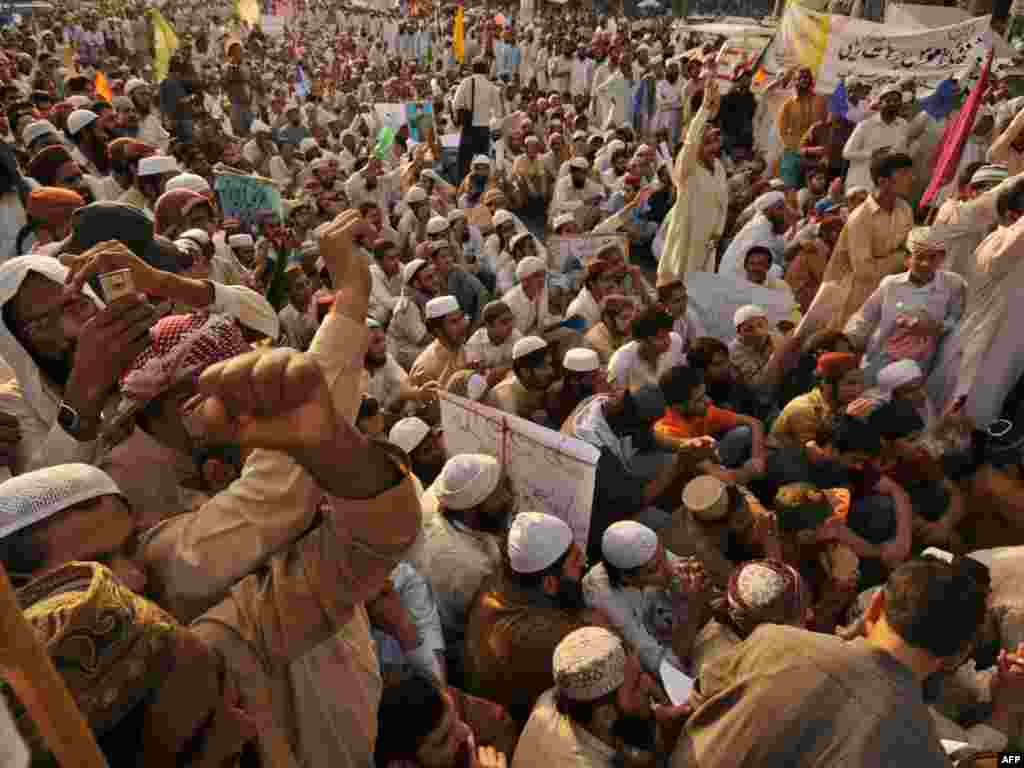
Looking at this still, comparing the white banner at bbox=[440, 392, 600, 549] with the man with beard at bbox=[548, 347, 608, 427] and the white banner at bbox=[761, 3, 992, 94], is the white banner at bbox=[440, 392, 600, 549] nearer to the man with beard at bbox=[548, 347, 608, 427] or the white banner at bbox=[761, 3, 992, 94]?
the man with beard at bbox=[548, 347, 608, 427]

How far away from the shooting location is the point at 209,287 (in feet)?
7.86

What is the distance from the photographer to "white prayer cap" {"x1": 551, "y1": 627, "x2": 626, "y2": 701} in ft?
5.90

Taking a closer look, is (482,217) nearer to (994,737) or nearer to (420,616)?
(420,616)

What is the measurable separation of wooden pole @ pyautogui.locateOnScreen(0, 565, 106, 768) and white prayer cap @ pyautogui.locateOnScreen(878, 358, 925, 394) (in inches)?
135

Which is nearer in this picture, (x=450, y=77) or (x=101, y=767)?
(x=101, y=767)

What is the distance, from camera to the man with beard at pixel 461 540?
257 centimetres

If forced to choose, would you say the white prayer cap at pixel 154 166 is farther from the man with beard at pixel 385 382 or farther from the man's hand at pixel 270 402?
the man's hand at pixel 270 402

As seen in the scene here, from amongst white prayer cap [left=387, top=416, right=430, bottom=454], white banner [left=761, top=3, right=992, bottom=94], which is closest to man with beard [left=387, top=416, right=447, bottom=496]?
white prayer cap [left=387, top=416, right=430, bottom=454]

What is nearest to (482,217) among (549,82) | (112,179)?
(112,179)

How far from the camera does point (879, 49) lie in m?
8.15

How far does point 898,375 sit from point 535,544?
81.7 inches

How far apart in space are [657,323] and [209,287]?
2.12 m

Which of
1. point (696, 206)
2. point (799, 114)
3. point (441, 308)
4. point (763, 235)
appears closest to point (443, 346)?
point (441, 308)

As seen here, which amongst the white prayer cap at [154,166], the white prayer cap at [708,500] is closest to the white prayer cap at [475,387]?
the white prayer cap at [708,500]
